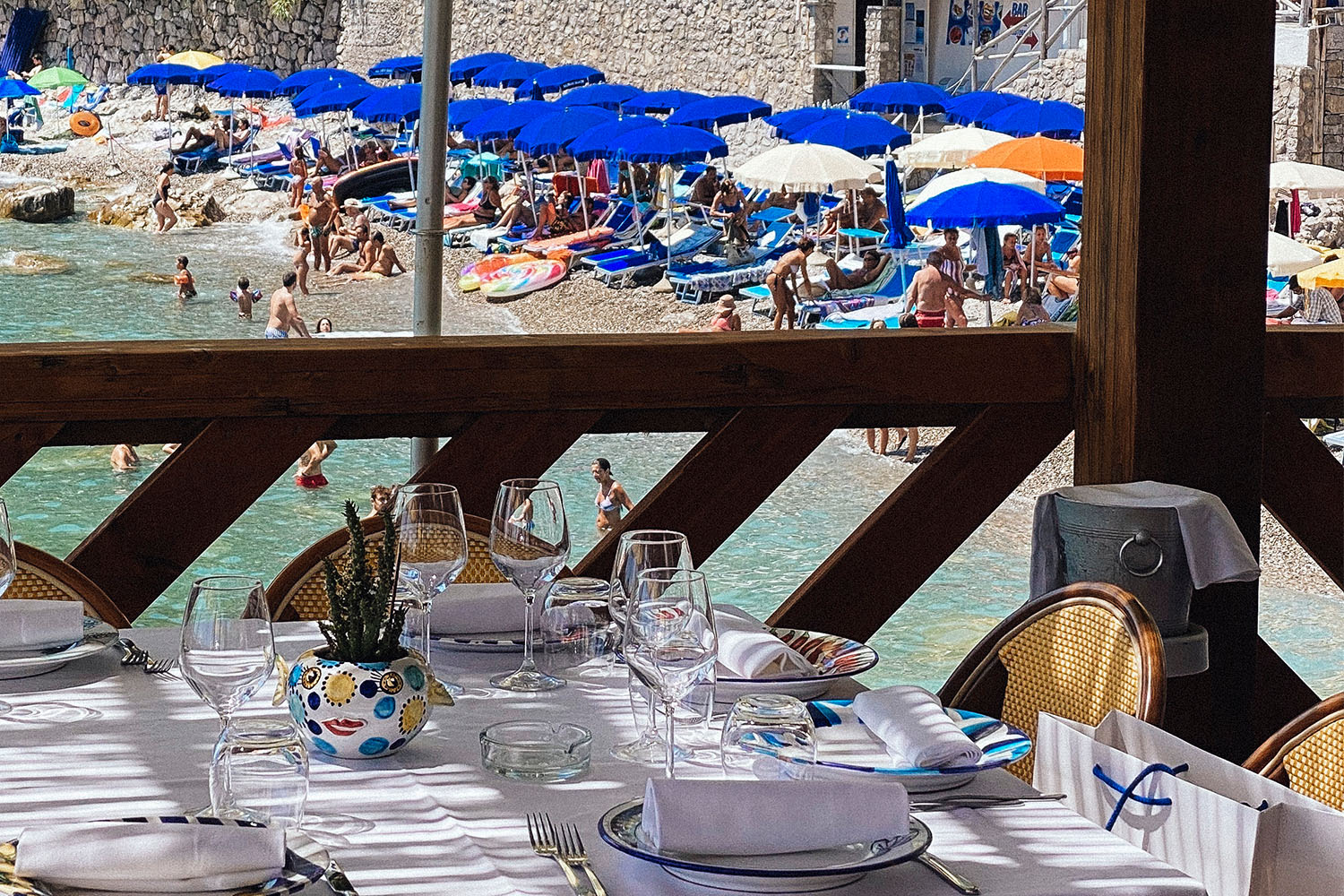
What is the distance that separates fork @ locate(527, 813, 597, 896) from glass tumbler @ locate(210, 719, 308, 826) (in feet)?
0.50

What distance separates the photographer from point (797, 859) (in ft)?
3.28

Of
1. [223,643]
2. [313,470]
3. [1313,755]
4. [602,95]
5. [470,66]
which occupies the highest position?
[470,66]

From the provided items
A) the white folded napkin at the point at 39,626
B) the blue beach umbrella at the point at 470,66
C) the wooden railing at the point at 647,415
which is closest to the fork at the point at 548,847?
the white folded napkin at the point at 39,626

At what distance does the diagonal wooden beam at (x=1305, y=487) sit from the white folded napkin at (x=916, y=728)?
123 centimetres

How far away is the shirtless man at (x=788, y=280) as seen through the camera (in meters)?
14.9

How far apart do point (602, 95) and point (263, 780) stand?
73.1 feet

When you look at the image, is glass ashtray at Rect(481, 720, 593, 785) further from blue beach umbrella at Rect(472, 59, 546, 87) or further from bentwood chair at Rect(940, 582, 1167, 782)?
blue beach umbrella at Rect(472, 59, 546, 87)

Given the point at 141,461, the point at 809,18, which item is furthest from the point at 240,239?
the point at 141,461

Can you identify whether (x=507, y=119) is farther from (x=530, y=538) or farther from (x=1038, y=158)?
(x=530, y=538)

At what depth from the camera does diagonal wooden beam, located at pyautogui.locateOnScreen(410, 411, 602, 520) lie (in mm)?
2053

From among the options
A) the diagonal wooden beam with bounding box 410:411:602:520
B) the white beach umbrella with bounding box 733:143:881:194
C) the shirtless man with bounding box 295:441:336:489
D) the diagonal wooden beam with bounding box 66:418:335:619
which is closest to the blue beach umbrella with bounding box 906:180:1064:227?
the white beach umbrella with bounding box 733:143:881:194

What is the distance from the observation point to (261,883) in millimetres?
949

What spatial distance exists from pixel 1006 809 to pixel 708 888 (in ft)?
0.90

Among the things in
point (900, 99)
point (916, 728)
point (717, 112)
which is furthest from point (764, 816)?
point (900, 99)
